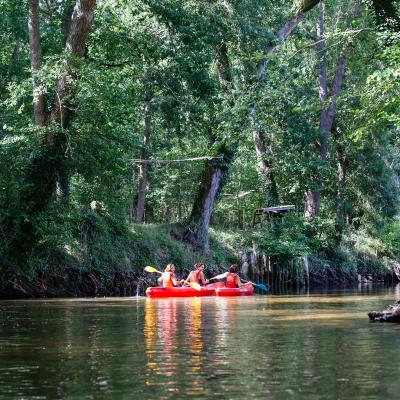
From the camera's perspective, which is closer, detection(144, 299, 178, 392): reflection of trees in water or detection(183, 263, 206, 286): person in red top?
detection(144, 299, 178, 392): reflection of trees in water

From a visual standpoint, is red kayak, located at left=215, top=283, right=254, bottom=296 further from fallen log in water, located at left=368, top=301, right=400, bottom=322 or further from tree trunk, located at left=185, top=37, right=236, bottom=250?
fallen log in water, located at left=368, top=301, right=400, bottom=322

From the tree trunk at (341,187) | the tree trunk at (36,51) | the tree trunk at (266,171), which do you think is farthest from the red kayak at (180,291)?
the tree trunk at (341,187)

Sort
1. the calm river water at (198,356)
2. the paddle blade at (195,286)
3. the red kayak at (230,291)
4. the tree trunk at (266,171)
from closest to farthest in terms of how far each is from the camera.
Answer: the calm river water at (198,356) → the paddle blade at (195,286) → the red kayak at (230,291) → the tree trunk at (266,171)

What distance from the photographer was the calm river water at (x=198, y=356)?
7.27 meters

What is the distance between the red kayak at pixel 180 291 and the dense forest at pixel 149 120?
2796 mm

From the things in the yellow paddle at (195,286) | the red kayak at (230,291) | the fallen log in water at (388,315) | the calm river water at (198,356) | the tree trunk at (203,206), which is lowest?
the calm river water at (198,356)

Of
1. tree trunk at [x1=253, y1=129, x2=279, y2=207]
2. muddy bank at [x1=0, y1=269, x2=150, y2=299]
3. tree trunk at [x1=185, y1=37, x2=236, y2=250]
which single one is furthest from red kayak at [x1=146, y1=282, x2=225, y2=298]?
tree trunk at [x1=253, y1=129, x2=279, y2=207]

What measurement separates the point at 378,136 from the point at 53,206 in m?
21.3

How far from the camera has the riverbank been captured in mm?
24891

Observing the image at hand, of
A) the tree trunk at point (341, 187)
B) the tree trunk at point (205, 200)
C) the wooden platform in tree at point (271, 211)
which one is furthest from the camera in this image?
the tree trunk at point (341, 187)

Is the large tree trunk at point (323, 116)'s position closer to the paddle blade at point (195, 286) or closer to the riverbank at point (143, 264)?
the riverbank at point (143, 264)

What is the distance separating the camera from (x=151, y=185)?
1692 inches

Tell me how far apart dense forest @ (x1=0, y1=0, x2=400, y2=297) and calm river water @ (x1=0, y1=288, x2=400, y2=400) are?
4.63 meters

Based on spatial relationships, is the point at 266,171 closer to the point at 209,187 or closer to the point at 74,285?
the point at 209,187
